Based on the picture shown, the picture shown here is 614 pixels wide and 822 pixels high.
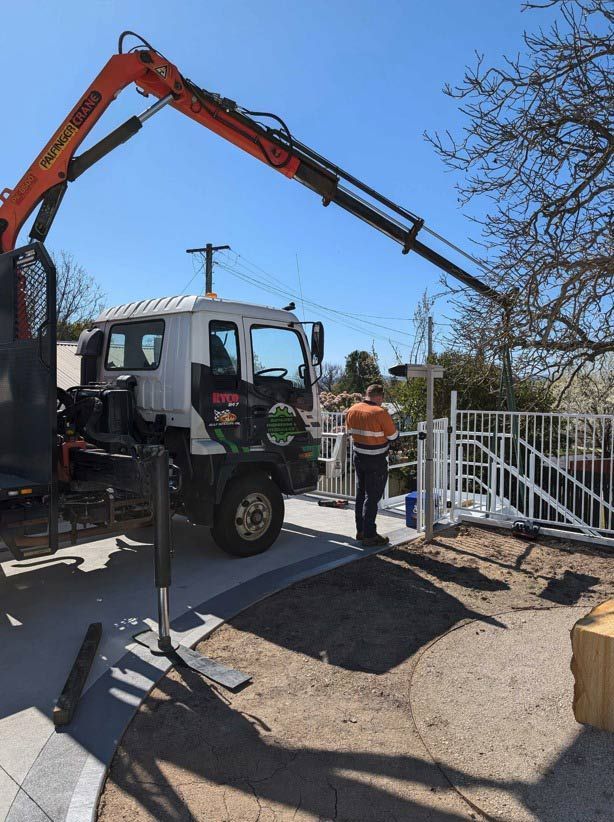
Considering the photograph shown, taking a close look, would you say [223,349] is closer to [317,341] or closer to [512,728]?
[317,341]

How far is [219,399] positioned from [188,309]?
0.94 meters

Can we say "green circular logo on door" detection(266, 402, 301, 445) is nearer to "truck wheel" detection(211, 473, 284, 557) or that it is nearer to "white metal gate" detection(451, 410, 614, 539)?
"truck wheel" detection(211, 473, 284, 557)

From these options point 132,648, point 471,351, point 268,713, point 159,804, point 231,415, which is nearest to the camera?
point 159,804

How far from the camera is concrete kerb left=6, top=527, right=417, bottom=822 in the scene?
2541 millimetres

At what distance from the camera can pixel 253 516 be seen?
6262 millimetres

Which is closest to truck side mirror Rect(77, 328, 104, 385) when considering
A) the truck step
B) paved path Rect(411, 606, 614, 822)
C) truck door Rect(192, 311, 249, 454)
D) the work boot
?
truck door Rect(192, 311, 249, 454)

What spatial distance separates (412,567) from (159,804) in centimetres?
388

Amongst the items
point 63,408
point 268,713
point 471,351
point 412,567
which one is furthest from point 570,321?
point 63,408

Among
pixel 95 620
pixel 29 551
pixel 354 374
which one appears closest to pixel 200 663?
pixel 95 620

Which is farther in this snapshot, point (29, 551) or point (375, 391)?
→ point (375, 391)

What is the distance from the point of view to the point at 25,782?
2701mm

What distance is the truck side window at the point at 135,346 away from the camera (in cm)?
608

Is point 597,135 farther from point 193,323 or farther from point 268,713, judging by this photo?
point 268,713

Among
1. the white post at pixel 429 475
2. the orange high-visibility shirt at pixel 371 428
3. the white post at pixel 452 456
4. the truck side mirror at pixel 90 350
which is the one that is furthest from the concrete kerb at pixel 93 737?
the white post at pixel 452 456
